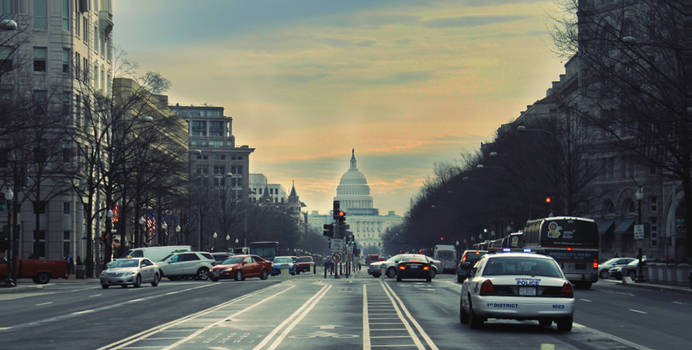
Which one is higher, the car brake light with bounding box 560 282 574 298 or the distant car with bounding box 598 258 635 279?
the car brake light with bounding box 560 282 574 298

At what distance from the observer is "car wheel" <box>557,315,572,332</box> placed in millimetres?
20172

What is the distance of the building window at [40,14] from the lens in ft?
269

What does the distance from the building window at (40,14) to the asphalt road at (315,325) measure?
171 ft

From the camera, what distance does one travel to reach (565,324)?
20.3 meters

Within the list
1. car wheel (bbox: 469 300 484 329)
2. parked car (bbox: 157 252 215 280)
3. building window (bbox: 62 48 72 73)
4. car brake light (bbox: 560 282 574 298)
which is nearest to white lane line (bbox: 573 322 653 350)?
car brake light (bbox: 560 282 574 298)

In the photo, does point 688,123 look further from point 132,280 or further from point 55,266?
point 55,266

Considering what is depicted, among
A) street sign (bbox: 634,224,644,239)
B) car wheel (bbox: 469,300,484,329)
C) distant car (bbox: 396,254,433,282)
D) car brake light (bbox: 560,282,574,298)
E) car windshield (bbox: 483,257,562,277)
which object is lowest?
distant car (bbox: 396,254,433,282)

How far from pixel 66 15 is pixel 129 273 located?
40.7m

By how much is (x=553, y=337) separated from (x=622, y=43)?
89.2ft

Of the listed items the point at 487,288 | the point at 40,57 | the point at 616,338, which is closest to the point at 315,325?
the point at 487,288

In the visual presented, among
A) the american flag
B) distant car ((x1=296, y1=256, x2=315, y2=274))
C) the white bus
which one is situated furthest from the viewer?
the american flag

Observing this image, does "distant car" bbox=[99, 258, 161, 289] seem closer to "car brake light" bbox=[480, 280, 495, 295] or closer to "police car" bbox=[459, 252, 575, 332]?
"police car" bbox=[459, 252, 575, 332]

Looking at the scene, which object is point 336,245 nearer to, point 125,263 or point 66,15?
point 125,263

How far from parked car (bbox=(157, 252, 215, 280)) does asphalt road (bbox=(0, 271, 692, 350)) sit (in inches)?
1131
